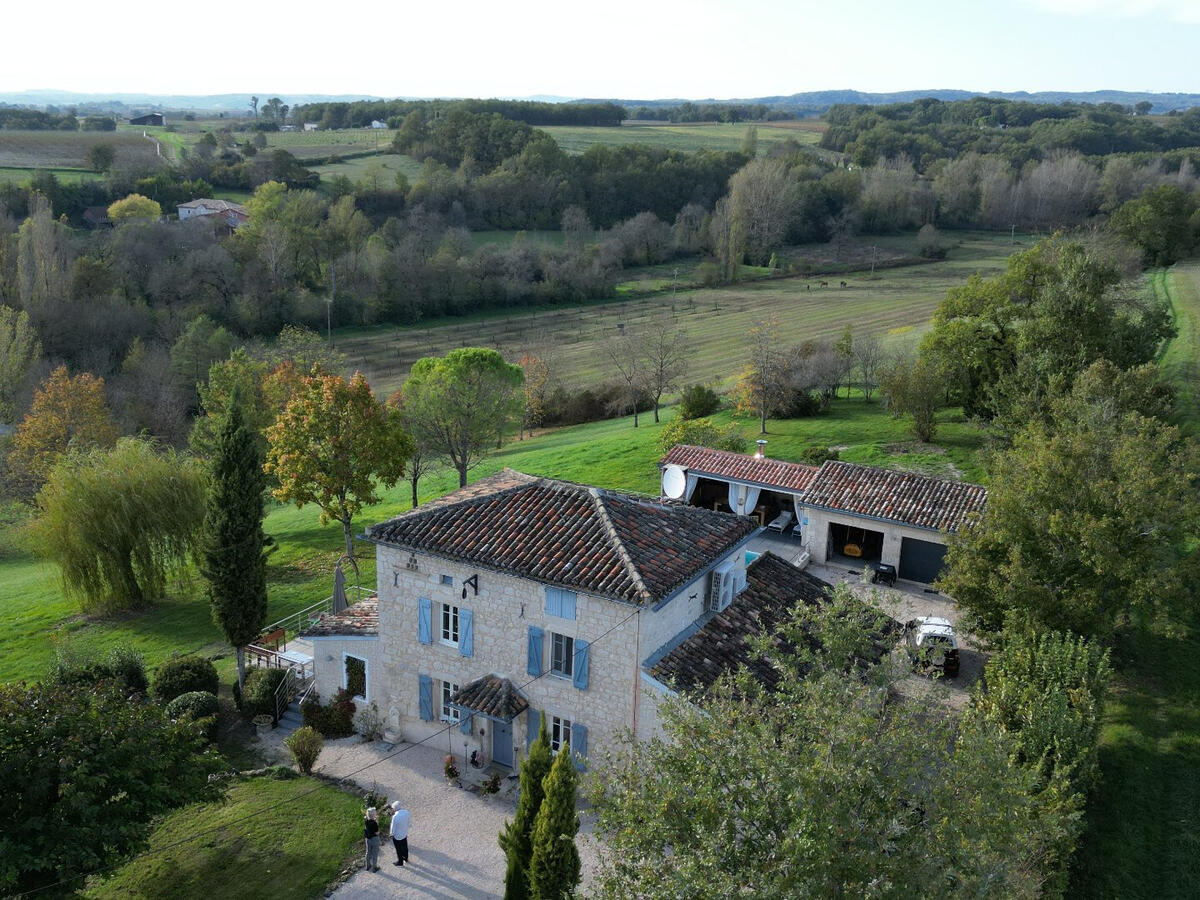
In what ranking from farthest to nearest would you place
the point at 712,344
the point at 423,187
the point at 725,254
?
the point at 423,187
the point at 725,254
the point at 712,344

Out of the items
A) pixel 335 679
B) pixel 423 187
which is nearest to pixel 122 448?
pixel 335 679

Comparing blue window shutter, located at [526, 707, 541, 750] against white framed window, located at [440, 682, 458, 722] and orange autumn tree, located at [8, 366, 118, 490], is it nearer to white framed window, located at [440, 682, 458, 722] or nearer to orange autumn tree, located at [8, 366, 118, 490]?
white framed window, located at [440, 682, 458, 722]

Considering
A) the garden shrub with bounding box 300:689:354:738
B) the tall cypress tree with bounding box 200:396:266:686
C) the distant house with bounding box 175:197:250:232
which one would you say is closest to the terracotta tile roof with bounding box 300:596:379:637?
the garden shrub with bounding box 300:689:354:738

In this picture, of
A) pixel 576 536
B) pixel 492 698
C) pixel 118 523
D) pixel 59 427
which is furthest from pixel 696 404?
pixel 59 427

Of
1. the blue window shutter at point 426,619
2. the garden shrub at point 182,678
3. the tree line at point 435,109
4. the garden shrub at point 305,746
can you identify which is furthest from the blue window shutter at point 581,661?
the tree line at point 435,109

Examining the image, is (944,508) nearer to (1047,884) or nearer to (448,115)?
(1047,884)

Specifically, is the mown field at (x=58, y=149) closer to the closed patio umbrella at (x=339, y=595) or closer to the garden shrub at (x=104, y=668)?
the closed patio umbrella at (x=339, y=595)

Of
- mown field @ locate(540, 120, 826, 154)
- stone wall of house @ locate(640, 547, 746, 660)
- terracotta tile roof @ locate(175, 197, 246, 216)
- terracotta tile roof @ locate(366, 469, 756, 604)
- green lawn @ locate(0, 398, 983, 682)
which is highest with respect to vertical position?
mown field @ locate(540, 120, 826, 154)
